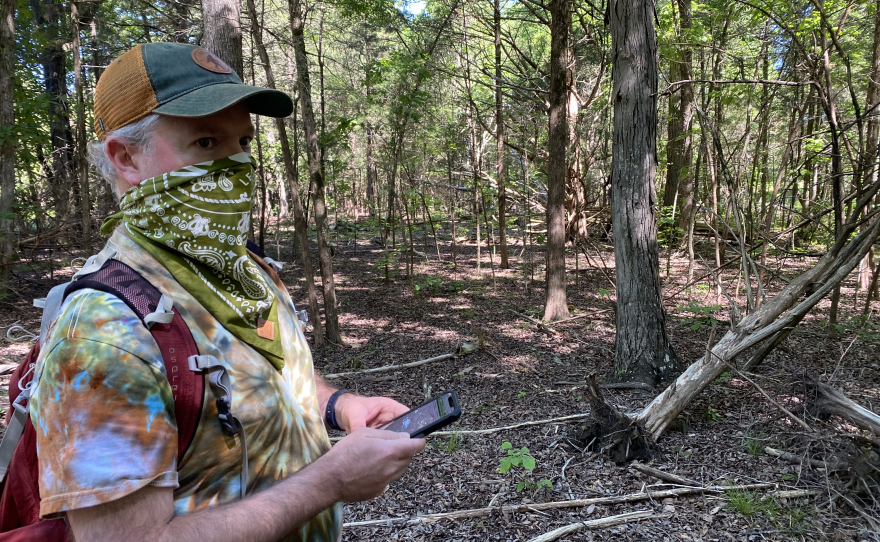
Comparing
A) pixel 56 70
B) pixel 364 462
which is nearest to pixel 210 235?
pixel 364 462

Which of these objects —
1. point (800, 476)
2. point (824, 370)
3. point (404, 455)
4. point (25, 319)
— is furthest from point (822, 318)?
point (25, 319)

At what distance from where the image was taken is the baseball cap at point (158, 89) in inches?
42.7

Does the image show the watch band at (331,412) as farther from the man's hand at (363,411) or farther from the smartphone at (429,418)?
the smartphone at (429,418)

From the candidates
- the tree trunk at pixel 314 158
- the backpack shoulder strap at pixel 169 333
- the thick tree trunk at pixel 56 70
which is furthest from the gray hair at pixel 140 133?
the thick tree trunk at pixel 56 70

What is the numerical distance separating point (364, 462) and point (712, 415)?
419 centimetres

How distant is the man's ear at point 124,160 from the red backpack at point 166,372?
25 cm

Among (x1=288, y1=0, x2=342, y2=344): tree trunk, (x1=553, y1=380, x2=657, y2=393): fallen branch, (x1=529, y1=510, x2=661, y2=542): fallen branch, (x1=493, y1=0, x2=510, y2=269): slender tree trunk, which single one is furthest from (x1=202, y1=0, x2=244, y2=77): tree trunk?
(x1=493, y1=0, x2=510, y2=269): slender tree trunk

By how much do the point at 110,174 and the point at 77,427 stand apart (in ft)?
2.31

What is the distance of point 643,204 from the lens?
5.03 m

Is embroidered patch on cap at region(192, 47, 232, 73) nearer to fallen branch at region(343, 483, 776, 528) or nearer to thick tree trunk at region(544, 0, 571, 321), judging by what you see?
fallen branch at region(343, 483, 776, 528)

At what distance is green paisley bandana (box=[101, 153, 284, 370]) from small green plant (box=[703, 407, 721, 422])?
427 centimetres

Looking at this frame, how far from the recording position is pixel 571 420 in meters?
4.51

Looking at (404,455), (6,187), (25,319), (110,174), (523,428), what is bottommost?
(523,428)

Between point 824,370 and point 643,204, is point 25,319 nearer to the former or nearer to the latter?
point 643,204
